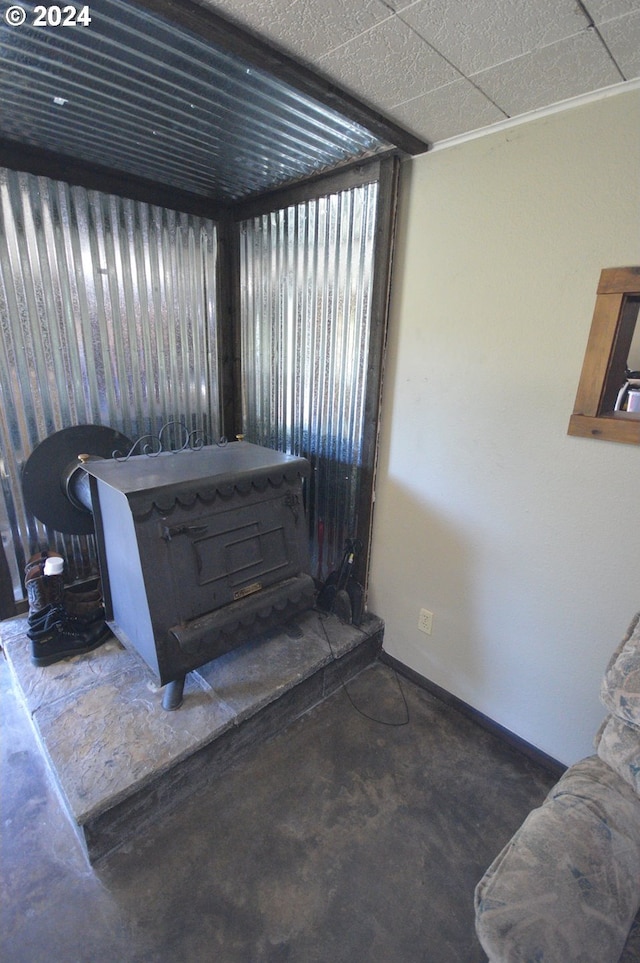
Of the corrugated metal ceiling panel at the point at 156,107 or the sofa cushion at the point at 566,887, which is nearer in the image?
the sofa cushion at the point at 566,887

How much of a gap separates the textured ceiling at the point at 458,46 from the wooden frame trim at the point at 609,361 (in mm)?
516

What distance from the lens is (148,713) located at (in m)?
1.54

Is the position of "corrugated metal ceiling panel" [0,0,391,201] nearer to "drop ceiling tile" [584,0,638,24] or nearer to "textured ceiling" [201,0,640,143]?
"textured ceiling" [201,0,640,143]

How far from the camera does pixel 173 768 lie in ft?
4.57

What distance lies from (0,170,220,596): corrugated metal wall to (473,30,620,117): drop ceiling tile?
155 centimetres

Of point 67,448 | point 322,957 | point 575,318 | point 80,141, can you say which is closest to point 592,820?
point 322,957

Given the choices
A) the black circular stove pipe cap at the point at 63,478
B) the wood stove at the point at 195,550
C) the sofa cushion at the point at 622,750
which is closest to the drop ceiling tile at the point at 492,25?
the wood stove at the point at 195,550

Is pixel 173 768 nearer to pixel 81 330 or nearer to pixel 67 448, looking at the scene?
pixel 67 448

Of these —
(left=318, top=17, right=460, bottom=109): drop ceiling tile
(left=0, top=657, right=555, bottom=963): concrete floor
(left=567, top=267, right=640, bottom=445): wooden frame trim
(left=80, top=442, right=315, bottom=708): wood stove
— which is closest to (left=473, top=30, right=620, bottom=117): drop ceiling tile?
→ (left=318, top=17, right=460, bottom=109): drop ceiling tile

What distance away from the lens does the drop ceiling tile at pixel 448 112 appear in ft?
4.08

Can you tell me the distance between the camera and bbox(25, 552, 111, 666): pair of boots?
→ 1743mm

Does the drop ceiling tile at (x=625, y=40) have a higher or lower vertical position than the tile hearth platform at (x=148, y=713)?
higher

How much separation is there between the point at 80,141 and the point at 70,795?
2.25 m

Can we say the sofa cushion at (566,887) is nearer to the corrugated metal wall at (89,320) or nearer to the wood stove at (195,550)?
the wood stove at (195,550)
